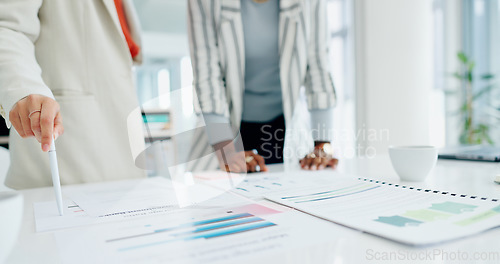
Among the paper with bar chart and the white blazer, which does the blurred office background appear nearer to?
the white blazer

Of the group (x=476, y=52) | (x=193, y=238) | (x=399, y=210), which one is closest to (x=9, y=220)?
(x=193, y=238)

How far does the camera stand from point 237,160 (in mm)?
1006

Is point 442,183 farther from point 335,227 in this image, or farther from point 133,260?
point 133,260

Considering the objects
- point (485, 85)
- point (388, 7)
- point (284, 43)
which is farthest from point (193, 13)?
point (485, 85)

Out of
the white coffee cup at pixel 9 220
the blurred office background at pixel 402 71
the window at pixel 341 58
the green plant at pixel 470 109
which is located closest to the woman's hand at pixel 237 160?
the blurred office background at pixel 402 71

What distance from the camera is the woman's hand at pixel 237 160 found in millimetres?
986

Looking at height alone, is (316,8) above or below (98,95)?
above

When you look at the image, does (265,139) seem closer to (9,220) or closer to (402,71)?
(9,220)

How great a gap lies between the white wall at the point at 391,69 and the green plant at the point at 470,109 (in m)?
1.16

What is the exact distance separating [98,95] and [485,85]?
4736 millimetres

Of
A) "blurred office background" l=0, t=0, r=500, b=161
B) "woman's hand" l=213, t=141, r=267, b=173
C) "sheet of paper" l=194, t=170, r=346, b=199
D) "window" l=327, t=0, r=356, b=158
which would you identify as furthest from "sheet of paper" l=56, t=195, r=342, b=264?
"window" l=327, t=0, r=356, b=158

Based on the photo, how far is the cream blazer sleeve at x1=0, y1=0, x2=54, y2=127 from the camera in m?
0.66

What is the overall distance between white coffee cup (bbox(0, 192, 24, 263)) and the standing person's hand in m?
0.26

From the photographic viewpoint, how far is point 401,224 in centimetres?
43
